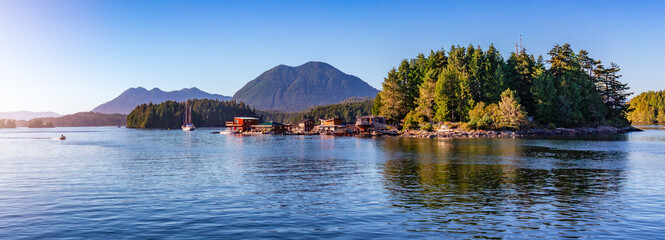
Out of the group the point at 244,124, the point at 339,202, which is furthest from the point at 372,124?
the point at 339,202

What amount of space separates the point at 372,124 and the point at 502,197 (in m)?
113

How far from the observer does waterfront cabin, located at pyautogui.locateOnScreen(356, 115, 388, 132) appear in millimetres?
135250

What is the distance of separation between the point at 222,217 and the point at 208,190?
342 inches

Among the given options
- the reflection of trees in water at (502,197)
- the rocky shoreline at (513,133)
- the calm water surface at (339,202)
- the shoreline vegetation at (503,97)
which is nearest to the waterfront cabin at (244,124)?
the shoreline vegetation at (503,97)

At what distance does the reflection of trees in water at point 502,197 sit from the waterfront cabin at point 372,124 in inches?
3727

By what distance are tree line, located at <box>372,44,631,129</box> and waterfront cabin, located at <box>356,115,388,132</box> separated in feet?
9.90

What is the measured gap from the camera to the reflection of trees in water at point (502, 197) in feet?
56.9

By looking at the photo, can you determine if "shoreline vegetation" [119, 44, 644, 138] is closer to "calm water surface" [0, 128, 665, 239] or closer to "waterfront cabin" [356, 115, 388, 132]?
"waterfront cabin" [356, 115, 388, 132]

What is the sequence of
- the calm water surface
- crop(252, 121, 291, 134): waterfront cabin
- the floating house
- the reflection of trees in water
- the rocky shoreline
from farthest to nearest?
crop(252, 121, 291, 134): waterfront cabin < the floating house < the rocky shoreline < the reflection of trees in water < the calm water surface

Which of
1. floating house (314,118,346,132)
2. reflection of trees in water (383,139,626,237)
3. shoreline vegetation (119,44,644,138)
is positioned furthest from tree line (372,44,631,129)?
reflection of trees in water (383,139,626,237)

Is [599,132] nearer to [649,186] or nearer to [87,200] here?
[649,186]

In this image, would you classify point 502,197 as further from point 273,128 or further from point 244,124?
point 244,124

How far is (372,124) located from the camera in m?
137

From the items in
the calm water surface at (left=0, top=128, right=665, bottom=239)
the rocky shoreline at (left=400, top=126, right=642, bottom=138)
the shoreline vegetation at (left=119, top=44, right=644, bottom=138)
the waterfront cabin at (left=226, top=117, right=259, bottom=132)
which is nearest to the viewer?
the calm water surface at (left=0, top=128, right=665, bottom=239)
